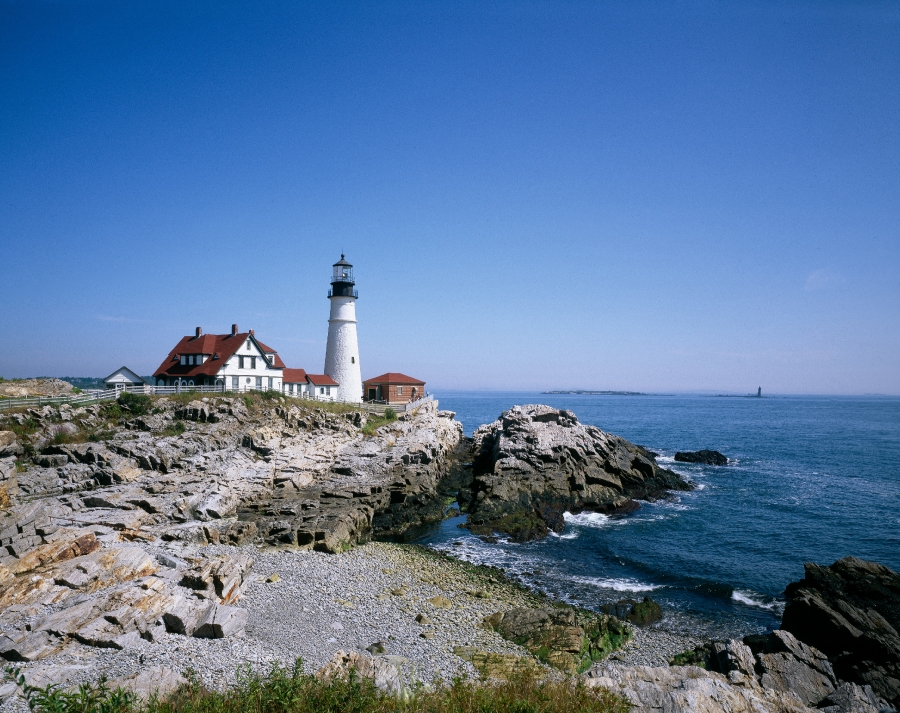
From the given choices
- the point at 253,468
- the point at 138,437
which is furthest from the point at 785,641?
the point at 138,437

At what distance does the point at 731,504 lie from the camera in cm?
3284

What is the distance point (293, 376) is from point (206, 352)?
8069 mm

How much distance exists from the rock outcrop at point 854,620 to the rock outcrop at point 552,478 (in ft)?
39.1

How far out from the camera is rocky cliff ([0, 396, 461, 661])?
12.6 m

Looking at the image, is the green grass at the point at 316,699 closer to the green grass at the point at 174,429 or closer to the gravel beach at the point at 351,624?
the gravel beach at the point at 351,624

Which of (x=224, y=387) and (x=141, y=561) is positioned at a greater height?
(x=224, y=387)

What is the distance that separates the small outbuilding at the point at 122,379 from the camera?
3931 cm

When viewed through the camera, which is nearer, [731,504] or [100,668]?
[100,668]

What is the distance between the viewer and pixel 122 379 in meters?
39.8

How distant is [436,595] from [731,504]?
24.4m

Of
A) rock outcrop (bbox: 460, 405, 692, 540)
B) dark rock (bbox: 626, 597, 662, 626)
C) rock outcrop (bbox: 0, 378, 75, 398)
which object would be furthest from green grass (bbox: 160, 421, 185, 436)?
dark rock (bbox: 626, 597, 662, 626)

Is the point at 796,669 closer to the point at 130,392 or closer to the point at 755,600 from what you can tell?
the point at 755,600

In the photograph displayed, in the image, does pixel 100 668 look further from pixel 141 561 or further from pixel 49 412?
pixel 49 412

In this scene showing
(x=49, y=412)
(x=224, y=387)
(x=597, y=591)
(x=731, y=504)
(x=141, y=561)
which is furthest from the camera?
(x=224, y=387)
